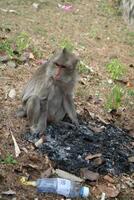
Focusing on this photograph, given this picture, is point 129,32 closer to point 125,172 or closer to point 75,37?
point 75,37

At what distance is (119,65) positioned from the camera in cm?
1043

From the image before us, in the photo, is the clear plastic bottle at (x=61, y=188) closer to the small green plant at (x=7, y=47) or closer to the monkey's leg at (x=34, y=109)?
the monkey's leg at (x=34, y=109)

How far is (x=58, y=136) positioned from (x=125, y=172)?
97 centimetres

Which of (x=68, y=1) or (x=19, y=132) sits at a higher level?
(x=68, y=1)

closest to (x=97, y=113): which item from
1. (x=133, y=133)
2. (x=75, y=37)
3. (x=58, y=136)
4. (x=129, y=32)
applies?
(x=133, y=133)

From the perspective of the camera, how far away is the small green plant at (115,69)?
33.2ft

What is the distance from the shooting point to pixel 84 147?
755cm

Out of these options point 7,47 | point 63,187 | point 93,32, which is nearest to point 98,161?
point 63,187

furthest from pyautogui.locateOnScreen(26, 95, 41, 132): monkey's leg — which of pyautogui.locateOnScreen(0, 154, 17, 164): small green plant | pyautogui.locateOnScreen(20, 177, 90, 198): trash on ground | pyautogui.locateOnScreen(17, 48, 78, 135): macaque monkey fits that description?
pyautogui.locateOnScreen(20, 177, 90, 198): trash on ground

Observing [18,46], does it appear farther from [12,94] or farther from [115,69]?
[12,94]

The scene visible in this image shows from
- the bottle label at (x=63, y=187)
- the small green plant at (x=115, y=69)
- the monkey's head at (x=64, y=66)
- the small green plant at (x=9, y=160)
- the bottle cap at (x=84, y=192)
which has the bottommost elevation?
the bottle cap at (x=84, y=192)

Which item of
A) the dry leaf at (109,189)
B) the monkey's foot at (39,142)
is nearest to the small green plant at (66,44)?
the monkey's foot at (39,142)

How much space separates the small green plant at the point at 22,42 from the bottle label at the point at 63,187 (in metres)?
3.95

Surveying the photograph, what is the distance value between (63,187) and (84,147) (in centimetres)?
96
